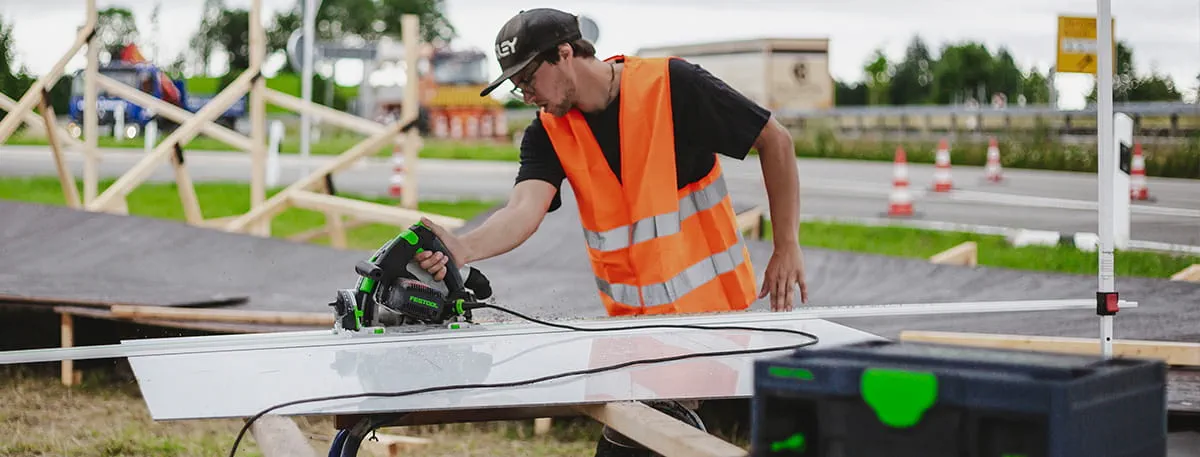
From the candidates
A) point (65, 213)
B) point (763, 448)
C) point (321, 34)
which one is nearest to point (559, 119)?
point (763, 448)

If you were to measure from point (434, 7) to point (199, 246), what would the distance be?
2100 inches

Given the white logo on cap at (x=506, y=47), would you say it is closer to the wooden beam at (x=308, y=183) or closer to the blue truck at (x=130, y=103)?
the wooden beam at (x=308, y=183)

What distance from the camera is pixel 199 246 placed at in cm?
719

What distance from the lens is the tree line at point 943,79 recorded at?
114ft

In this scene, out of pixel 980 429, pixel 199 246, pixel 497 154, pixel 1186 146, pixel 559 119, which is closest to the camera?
pixel 980 429

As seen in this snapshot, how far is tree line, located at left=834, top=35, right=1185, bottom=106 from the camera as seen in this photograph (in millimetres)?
34750

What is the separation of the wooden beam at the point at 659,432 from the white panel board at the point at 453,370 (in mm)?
32

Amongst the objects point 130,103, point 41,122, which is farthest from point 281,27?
point 41,122

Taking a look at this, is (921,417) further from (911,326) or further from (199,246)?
(199,246)

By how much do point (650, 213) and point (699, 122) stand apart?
26 centimetres

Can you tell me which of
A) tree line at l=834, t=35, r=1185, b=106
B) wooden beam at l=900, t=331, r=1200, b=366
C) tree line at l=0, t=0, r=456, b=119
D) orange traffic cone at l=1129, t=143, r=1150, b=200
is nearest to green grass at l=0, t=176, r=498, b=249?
orange traffic cone at l=1129, t=143, r=1150, b=200

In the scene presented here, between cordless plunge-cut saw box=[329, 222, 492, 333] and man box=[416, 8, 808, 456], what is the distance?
0.11 meters

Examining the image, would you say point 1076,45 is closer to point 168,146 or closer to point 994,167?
point 168,146

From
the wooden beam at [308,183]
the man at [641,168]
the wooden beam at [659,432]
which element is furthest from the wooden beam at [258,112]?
the wooden beam at [659,432]
